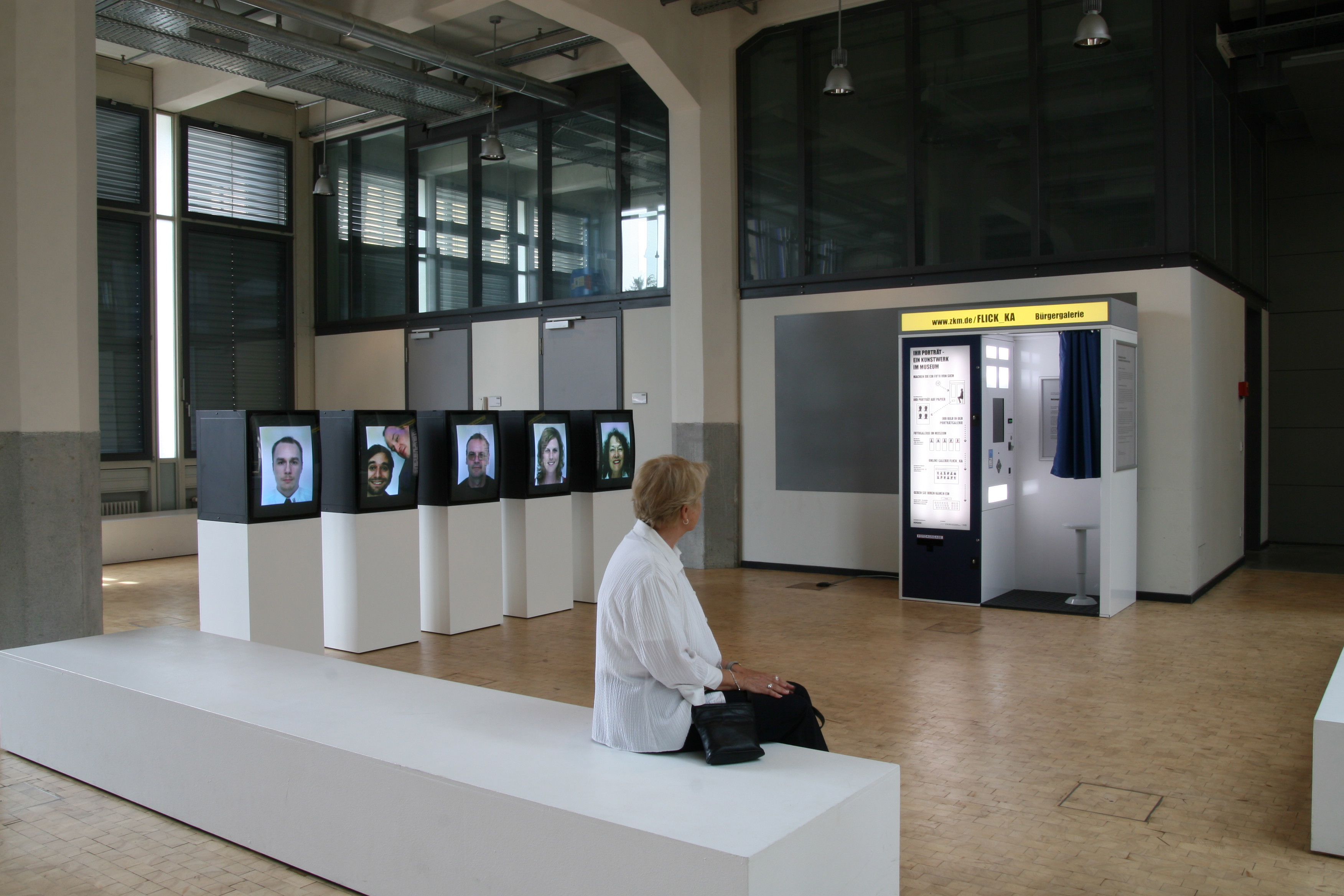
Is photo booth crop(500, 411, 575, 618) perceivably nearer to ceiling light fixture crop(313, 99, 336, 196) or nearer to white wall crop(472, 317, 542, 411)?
white wall crop(472, 317, 542, 411)

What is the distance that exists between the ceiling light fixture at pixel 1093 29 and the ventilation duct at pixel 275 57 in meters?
6.37

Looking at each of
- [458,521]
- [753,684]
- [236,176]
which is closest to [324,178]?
[236,176]

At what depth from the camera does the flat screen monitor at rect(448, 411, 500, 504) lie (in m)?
7.16

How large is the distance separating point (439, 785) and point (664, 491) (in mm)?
1059

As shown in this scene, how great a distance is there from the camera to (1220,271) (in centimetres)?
896

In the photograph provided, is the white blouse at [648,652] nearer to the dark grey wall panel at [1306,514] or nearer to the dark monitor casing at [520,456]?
the dark monitor casing at [520,456]

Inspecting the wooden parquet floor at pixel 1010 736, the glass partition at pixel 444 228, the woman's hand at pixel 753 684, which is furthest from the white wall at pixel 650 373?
the woman's hand at pixel 753 684

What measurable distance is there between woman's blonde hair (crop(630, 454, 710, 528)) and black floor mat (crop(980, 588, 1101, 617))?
5.47 m

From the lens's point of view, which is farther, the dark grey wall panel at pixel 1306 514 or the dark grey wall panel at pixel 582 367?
the dark grey wall panel at pixel 1306 514

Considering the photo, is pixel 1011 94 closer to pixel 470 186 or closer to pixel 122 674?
pixel 470 186

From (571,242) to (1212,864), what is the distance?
922 centimetres

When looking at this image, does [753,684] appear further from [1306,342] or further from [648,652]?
[1306,342]

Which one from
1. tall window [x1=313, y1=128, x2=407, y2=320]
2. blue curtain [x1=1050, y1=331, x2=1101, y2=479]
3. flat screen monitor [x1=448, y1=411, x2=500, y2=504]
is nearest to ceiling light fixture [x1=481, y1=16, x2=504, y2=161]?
tall window [x1=313, y1=128, x2=407, y2=320]

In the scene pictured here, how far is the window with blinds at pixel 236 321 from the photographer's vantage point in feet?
41.6
